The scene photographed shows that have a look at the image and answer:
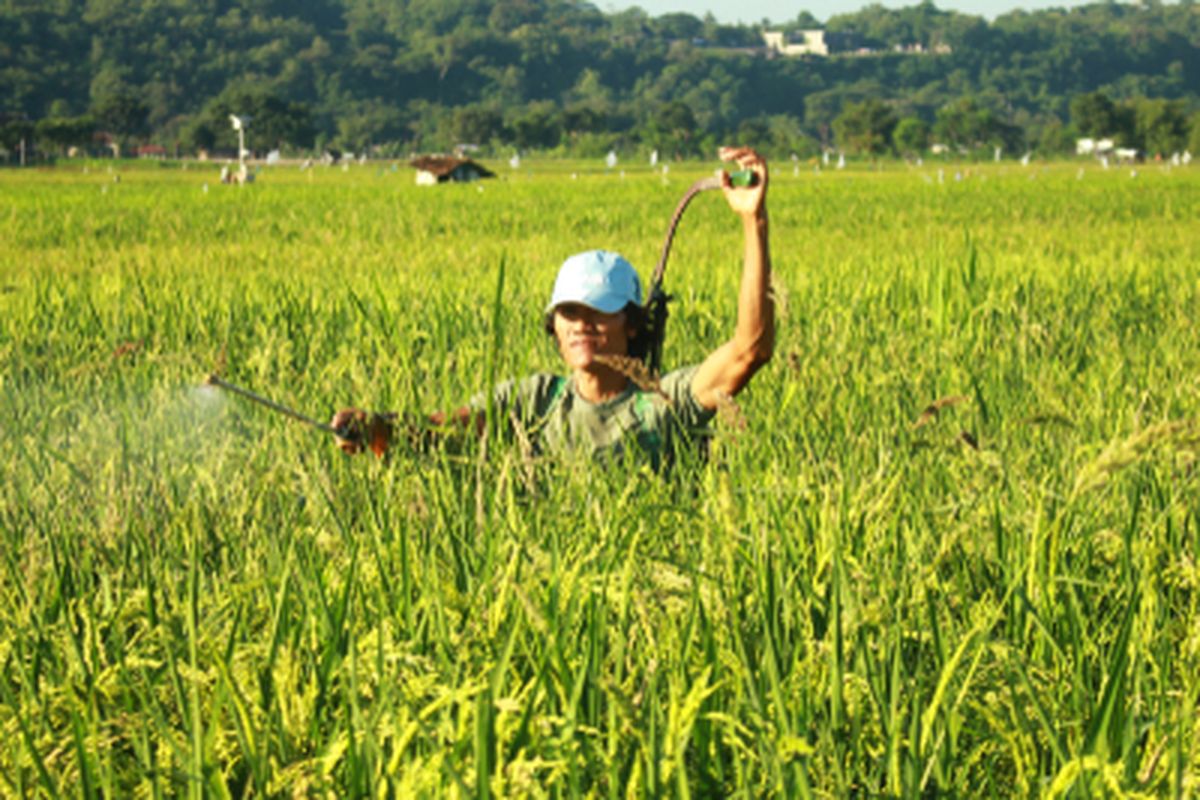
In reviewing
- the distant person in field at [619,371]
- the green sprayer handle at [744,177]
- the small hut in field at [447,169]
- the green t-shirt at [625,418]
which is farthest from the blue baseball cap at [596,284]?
the small hut in field at [447,169]

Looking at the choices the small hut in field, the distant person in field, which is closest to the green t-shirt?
the distant person in field

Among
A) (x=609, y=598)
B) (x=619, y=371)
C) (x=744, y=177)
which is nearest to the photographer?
(x=609, y=598)

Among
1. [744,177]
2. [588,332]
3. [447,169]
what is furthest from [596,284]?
[447,169]

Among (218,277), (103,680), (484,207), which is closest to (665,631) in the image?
(103,680)

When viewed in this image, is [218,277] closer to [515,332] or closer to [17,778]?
[515,332]

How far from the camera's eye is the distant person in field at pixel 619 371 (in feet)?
9.78

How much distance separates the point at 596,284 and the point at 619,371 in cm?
23

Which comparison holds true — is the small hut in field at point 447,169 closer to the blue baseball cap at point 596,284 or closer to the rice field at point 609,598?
the rice field at point 609,598

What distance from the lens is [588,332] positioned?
318 centimetres

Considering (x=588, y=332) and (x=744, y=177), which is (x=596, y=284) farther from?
(x=744, y=177)

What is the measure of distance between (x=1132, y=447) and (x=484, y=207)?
22714 mm

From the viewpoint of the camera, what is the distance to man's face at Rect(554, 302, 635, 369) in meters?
3.17

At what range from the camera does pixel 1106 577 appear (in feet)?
7.56

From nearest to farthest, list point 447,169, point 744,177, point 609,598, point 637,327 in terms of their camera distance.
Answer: point 609,598 < point 744,177 < point 637,327 < point 447,169
